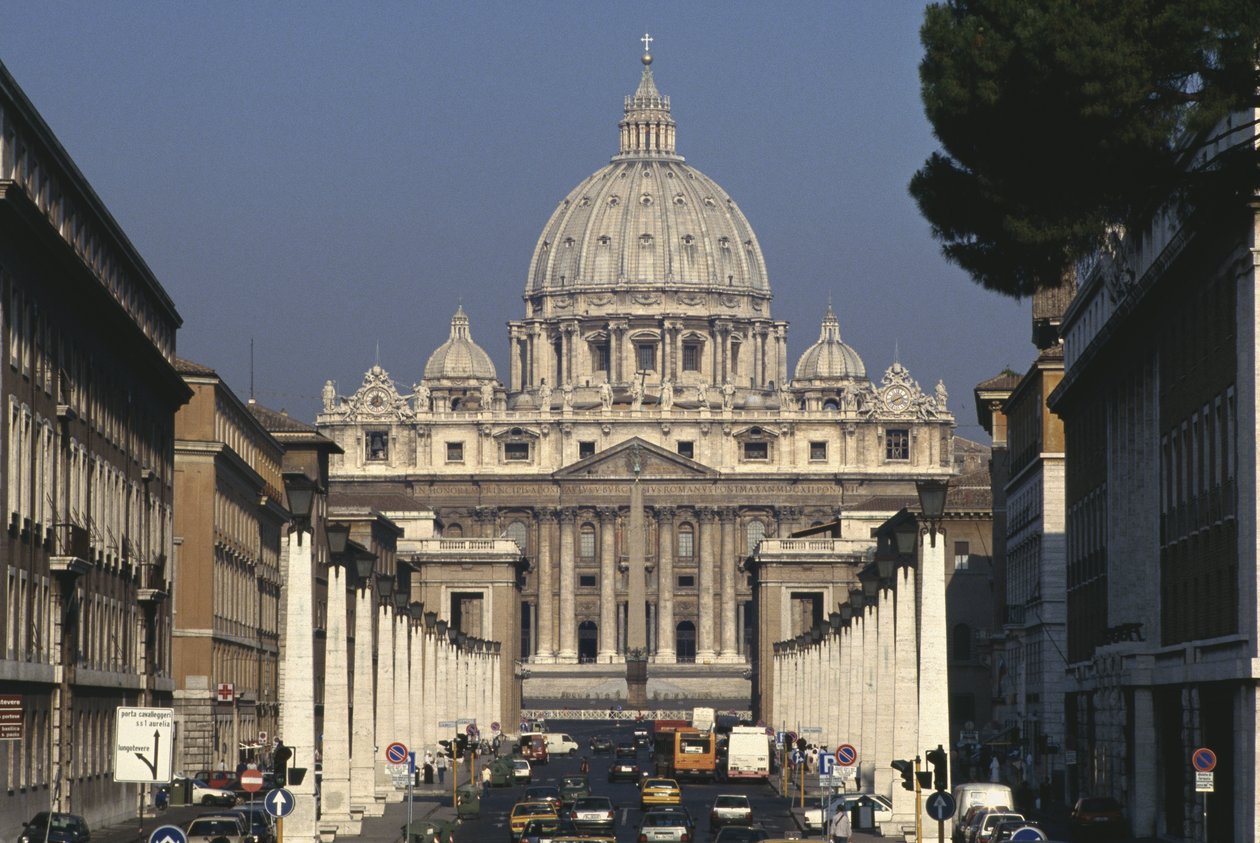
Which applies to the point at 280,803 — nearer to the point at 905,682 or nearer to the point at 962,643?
the point at 905,682

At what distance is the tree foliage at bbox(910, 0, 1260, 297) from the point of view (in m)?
36.3

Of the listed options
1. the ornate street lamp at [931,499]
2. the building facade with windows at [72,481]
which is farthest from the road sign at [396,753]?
the ornate street lamp at [931,499]

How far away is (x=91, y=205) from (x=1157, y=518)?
74.8ft

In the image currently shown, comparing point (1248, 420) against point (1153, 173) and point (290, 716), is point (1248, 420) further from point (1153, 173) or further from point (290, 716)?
point (290, 716)

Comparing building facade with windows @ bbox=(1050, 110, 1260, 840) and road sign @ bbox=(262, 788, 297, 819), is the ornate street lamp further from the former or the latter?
road sign @ bbox=(262, 788, 297, 819)

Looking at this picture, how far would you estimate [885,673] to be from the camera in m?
72.9

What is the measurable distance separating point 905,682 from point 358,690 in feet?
44.6

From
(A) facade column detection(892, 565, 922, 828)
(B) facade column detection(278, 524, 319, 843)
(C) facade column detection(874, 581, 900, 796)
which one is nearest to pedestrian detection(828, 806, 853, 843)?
(A) facade column detection(892, 565, 922, 828)

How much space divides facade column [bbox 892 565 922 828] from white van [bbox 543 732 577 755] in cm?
7290

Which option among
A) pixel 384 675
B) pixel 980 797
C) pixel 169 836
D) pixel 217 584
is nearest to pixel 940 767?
pixel 980 797

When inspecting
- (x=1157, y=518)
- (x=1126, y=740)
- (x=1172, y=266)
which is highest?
(x=1172, y=266)

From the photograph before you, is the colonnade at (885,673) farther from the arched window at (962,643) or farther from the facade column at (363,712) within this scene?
the arched window at (962,643)

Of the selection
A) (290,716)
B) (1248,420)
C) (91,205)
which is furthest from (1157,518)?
(91,205)

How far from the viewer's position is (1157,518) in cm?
5856
